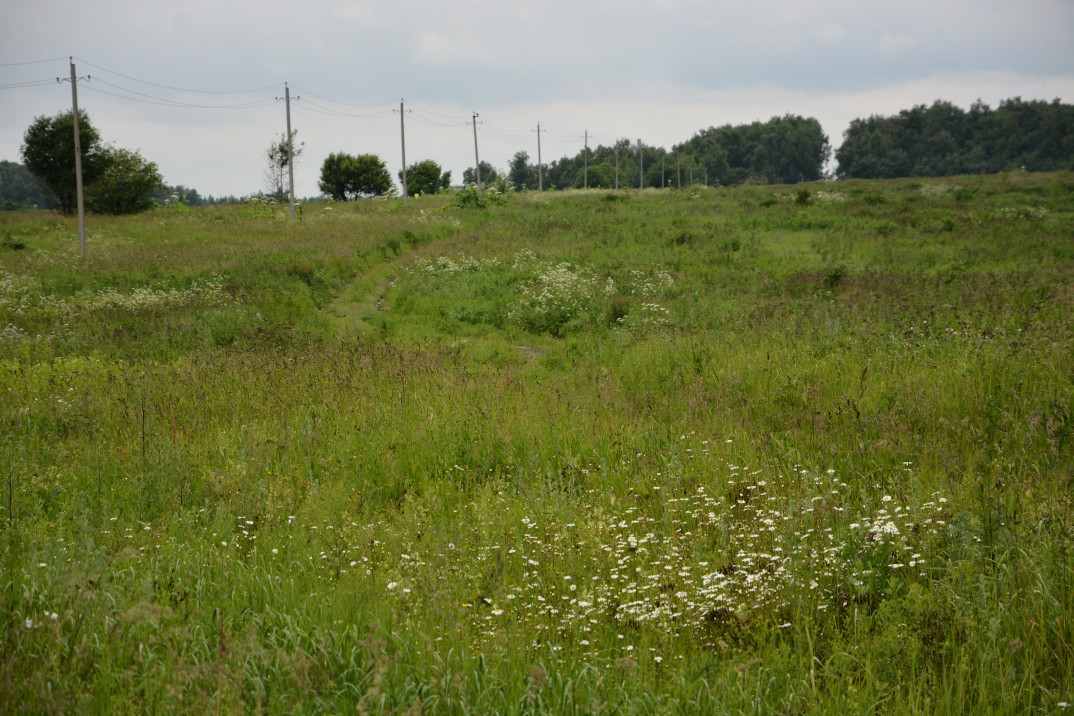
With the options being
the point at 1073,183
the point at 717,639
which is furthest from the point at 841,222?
the point at 717,639

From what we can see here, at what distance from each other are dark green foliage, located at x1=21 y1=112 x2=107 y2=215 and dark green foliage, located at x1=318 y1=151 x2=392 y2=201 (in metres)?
34.1

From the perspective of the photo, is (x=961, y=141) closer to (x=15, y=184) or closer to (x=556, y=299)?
(x=556, y=299)

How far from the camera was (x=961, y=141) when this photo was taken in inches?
4429

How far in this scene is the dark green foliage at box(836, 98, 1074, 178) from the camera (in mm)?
100375

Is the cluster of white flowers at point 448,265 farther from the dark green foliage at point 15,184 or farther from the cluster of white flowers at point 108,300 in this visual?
the dark green foliage at point 15,184

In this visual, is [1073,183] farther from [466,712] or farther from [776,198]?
[466,712]

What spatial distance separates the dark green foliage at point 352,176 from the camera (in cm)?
7644

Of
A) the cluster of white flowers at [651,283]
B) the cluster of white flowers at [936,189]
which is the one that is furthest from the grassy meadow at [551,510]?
the cluster of white flowers at [936,189]

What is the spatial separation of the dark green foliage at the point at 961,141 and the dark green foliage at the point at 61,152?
106 metres

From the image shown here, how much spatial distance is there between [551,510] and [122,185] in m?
48.4

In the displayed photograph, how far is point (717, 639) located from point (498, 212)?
36.9 m

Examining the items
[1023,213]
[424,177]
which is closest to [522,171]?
[424,177]

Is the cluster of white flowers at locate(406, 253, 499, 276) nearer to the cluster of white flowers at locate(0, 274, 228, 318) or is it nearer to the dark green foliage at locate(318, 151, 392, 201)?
the cluster of white flowers at locate(0, 274, 228, 318)

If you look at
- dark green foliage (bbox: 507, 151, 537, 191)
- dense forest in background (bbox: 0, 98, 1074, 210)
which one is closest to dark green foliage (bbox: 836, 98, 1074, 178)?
dense forest in background (bbox: 0, 98, 1074, 210)
